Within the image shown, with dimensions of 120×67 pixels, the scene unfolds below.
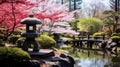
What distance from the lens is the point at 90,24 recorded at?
3966 centimetres

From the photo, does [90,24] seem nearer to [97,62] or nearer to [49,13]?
Result: [97,62]

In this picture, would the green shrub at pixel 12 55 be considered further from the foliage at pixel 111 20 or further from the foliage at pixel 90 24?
the foliage at pixel 90 24

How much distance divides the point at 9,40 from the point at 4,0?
4.87 meters

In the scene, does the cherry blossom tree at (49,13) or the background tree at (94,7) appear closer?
the cherry blossom tree at (49,13)

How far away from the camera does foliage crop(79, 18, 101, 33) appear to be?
3944 centimetres

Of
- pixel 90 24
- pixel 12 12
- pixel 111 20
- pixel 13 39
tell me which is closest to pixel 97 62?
pixel 13 39

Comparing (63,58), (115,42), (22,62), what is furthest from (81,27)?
(22,62)

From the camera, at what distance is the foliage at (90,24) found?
1553 inches

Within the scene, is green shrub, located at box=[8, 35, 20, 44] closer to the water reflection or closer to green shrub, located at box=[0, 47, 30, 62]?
the water reflection

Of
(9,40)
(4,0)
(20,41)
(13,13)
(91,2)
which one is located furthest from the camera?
(91,2)

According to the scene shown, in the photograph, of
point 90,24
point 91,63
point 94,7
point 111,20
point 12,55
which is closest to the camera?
point 12,55

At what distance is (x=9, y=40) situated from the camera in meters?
14.0

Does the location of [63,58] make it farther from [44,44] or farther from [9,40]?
[9,40]

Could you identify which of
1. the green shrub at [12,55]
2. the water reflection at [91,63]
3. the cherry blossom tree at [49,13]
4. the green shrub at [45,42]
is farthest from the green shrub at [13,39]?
the green shrub at [12,55]
